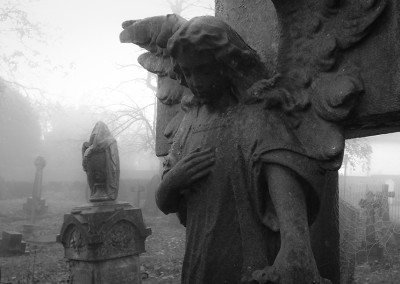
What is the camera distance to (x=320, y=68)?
160cm

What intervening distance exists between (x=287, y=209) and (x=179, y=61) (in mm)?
796

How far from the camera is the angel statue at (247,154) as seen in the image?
4.95ft

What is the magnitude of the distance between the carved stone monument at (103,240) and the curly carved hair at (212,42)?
649 cm

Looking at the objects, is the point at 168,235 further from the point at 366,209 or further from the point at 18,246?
the point at 366,209

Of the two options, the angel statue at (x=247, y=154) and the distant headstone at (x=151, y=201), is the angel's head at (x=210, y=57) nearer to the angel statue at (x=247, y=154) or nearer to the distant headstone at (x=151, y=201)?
the angel statue at (x=247, y=154)

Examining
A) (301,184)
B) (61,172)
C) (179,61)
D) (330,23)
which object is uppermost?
(61,172)

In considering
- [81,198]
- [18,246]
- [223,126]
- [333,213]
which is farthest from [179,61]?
[81,198]

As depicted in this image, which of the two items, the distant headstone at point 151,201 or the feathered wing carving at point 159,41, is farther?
the distant headstone at point 151,201

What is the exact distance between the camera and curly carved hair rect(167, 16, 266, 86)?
5.30 ft

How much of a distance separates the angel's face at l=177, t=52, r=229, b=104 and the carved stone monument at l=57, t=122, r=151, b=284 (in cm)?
634

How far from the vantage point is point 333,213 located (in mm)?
1903

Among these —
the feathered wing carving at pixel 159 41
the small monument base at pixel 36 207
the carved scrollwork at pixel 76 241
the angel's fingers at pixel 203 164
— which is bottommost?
the carved scrollwork at pixel 76 241

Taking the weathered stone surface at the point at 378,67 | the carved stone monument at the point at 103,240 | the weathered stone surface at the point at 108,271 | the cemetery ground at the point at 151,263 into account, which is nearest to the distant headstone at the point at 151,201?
the cemetery ground at the point at 151,263

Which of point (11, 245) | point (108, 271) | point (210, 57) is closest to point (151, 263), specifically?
point (108, 271)
